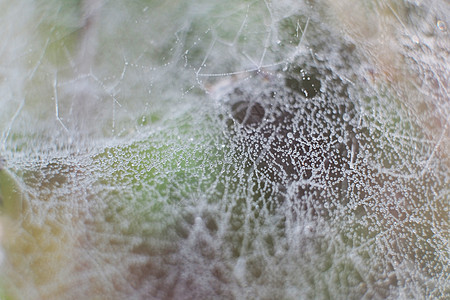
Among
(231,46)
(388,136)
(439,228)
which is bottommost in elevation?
(439,228)

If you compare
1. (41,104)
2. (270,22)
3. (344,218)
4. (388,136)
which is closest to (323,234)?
(344,218)

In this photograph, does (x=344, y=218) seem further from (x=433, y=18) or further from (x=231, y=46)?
(x=433, y=18)

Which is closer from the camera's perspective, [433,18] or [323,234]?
[323,234]

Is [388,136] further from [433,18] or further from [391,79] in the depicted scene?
[433,18]

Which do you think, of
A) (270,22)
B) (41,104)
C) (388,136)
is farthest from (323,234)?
(41,104)

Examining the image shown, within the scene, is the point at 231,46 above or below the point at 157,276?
above

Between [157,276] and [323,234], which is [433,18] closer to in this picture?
[323,234]

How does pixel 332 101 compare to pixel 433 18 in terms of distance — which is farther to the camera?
pixel 433 18
